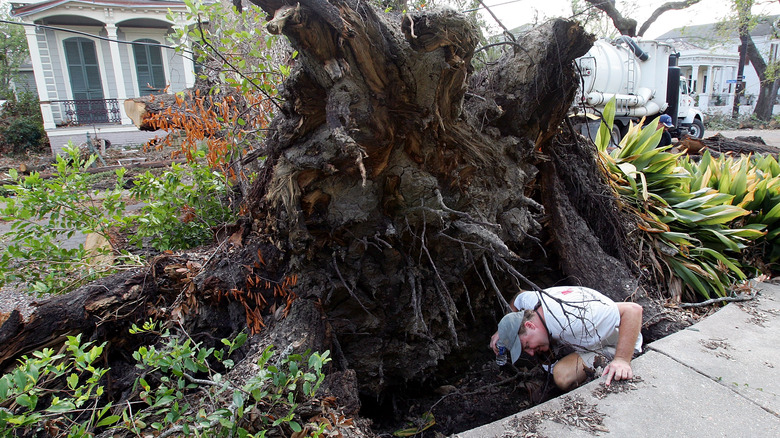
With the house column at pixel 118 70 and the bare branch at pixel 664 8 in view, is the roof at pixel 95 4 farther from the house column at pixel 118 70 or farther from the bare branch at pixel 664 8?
the bare branch at pixel 664 8

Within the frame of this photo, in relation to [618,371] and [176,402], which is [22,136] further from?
[618,371]

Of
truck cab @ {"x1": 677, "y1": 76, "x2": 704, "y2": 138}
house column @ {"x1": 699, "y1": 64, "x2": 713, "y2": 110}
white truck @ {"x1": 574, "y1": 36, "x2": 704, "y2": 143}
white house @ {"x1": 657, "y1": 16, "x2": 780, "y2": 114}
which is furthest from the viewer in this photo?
white house @ {"x1": 657, "y1": 16, "x2": 780, "y2": 114}

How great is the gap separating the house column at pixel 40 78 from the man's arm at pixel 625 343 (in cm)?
2199

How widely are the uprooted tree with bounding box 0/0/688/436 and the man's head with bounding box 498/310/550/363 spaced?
25cm

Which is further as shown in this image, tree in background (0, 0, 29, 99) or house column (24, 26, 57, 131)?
tree in background (0, 0, 29, 99)

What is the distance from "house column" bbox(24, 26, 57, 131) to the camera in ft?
58.4

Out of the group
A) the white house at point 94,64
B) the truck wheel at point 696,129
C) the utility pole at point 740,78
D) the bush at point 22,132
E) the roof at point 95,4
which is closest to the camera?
the truck wheel at point 696,129

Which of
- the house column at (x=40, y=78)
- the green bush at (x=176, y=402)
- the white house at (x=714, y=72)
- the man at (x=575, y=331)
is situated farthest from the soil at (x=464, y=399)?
the white house at (x=714, y=72)

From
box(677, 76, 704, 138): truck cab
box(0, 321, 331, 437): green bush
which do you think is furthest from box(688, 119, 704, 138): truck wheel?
box(0, 321, 331, 437): green bush

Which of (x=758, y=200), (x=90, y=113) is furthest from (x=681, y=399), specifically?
(x=90, y=113)

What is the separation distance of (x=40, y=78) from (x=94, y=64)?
83.3 inches

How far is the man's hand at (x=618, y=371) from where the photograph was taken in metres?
2.55

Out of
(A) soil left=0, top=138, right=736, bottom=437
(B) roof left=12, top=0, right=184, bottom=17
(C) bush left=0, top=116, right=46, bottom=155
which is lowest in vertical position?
(A) soil left=0, top=138, right=736, bottom=437

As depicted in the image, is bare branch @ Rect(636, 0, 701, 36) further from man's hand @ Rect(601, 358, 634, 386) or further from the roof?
man's hand @ Rect(601, 358, 634, 386)
